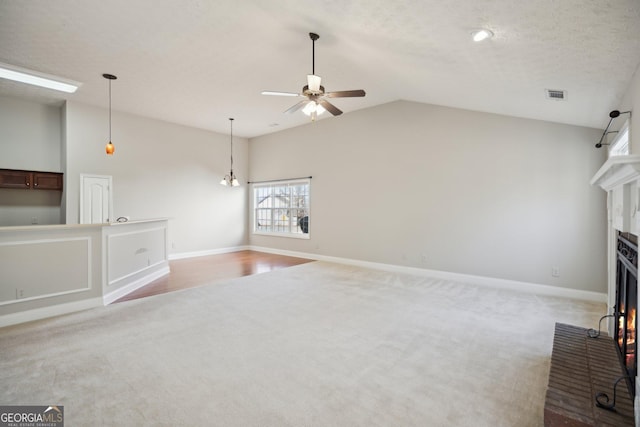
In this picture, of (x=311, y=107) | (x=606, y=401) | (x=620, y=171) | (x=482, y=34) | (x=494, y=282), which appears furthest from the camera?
(x=494, y=282)

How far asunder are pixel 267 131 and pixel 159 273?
4569 mm

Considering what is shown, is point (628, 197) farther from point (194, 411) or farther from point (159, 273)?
point (159, 273)

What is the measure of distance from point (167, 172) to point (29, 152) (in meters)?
2.41

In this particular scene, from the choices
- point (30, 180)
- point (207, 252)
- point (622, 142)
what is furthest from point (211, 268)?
point (622, 142)

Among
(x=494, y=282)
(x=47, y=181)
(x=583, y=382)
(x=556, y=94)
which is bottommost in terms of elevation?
(x=494, y=282)

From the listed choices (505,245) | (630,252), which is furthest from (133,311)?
(505,245)

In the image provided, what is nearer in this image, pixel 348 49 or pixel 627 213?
pixel 627 213

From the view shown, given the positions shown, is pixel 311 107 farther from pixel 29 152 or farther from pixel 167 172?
pixel 29 152

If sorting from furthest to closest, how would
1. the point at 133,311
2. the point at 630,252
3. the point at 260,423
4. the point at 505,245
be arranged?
the point at 505,245 → the point at 133,311 → the point at 630,252 → the point at 260,423

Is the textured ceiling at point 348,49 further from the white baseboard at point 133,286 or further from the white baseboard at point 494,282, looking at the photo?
the white baseboard at point 133,286

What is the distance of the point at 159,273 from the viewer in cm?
546

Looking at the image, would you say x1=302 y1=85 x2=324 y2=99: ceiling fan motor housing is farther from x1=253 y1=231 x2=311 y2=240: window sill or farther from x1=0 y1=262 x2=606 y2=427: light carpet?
x1=253 y1=231 x2=311 y2=240: window sill

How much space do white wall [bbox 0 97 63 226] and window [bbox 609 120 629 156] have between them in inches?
350
